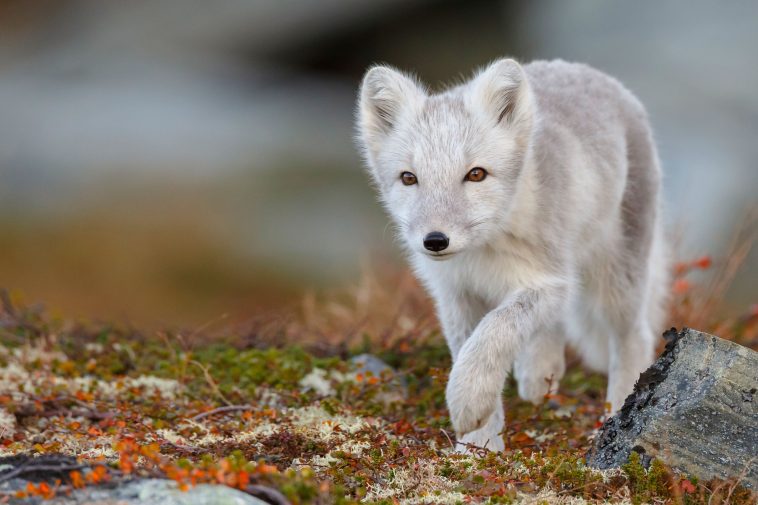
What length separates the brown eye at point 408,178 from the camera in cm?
396

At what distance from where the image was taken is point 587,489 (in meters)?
3.11

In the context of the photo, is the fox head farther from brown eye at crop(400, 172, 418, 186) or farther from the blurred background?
the blurred background

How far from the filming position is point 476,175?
3.91m

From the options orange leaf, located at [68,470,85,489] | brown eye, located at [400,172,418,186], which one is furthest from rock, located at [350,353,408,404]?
orange leaf, located at [68,470,85,489]

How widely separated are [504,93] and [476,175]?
0.47 metres

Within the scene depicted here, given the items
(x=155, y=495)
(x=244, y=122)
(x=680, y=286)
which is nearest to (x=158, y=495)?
(x=155, y=495)

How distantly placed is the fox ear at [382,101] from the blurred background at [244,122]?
16.2 feet

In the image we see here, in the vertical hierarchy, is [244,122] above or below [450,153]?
below

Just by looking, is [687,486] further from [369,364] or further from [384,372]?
[369,364]

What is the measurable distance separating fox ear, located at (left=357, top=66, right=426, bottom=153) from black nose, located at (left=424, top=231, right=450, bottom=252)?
0.83 meters

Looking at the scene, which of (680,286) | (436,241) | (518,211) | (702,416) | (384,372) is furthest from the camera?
(680,286)

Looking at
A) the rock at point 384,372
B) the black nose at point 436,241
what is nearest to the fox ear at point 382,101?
the black nose at point 436,241

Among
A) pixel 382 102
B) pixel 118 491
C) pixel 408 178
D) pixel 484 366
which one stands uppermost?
pixel 382 102

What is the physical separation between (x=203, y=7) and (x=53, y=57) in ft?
7.56
